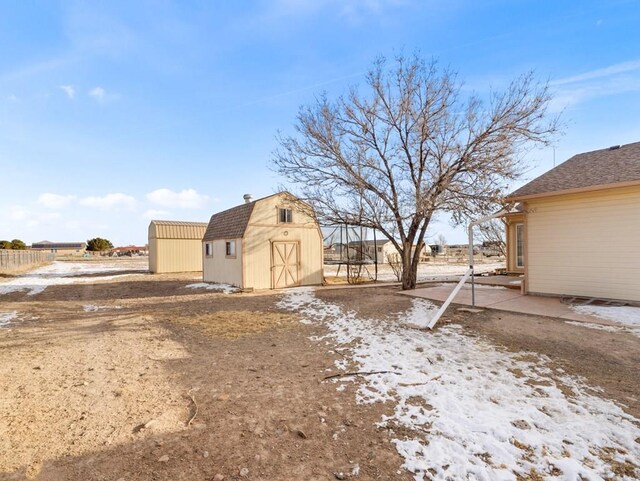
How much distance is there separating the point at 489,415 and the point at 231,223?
13588mm

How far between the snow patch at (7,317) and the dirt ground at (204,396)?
2.45 feet

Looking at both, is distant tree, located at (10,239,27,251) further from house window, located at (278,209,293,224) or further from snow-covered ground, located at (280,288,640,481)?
snow-covered ground, located at (280,288,640,481)

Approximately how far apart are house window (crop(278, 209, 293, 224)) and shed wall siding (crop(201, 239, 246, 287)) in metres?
2.04

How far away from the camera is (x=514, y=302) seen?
8609 millimetres

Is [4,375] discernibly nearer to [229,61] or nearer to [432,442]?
[432,442]

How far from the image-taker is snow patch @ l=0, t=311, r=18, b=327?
7845 millimetres

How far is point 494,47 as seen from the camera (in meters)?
10.0

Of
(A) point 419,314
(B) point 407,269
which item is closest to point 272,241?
(B) point 407,269

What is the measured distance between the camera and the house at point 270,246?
45.8ft

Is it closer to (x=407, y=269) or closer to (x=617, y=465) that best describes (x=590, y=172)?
(x=407, y=269)

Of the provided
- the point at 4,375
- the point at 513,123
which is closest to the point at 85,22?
the point at 4,375

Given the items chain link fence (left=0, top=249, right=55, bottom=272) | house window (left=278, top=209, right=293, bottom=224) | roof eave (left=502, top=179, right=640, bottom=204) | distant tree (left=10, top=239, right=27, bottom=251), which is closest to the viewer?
roof eave (left=502, top=179, right=640, bottom=204)

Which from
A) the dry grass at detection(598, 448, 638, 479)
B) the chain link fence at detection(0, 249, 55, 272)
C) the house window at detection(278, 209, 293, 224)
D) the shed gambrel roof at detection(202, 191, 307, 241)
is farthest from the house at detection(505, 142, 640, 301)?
the chain link fence at detection(0, 249, 55, 272)

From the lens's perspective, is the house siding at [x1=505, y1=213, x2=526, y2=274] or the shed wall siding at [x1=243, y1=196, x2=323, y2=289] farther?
the house siding at [x1=505, y1=213, x2=526, y2=274]
